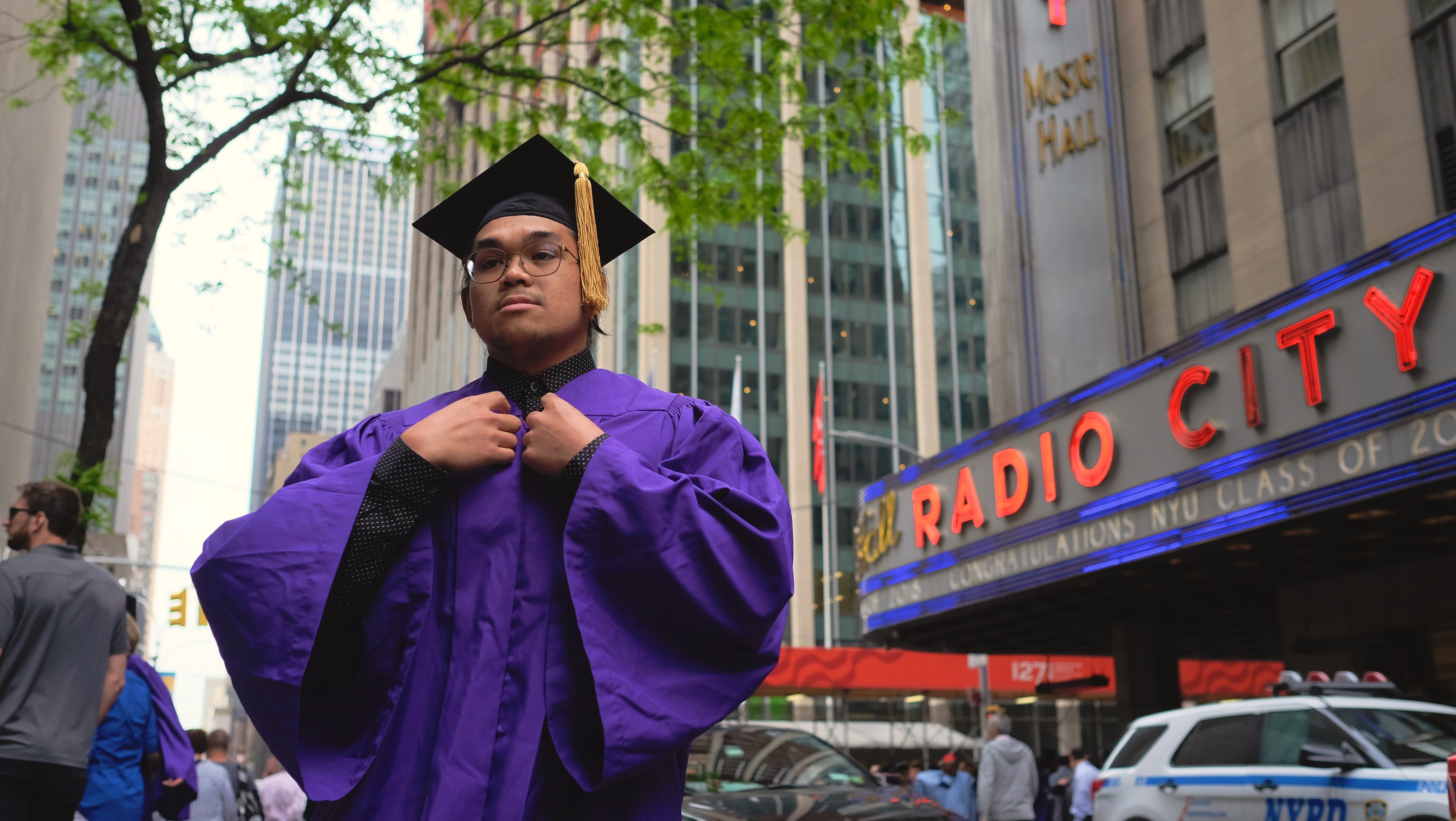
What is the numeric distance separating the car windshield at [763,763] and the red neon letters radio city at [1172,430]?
5922mm

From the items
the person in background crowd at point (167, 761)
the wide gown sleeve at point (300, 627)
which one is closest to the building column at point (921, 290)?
the person in background crowd at point (167, 761)

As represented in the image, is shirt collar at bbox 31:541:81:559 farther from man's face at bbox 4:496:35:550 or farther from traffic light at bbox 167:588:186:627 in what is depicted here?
traffic light at bbox 167:588:186:627

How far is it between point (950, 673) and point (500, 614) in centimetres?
3028

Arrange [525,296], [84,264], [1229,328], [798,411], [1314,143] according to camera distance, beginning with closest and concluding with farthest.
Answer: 1. [525,296]
2. [1229,328]
3. [1314,143]
4. [798,411]
5. [84,264]

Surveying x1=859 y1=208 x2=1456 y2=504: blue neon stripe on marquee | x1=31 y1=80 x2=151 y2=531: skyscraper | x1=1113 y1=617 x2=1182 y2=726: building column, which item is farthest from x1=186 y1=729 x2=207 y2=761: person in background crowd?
x1=31 y1=80 x2=151 y2=531: skyscraper

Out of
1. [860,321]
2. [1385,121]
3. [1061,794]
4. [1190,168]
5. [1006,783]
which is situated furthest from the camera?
[860,321]

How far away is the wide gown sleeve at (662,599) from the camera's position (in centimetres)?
185

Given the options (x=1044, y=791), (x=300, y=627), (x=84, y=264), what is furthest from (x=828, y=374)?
(x=84, y=264)

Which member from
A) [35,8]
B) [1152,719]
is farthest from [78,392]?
[1152,719]

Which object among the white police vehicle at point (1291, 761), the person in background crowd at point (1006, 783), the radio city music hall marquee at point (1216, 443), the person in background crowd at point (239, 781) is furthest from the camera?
the person in background crowd at point (1006, 783)

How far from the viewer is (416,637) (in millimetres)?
1959

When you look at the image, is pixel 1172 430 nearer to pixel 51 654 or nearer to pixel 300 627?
pixel 51 654

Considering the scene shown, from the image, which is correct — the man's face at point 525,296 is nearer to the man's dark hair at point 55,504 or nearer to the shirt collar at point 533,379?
the shirt collar at point 533,379

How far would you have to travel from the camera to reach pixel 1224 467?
1229cm
